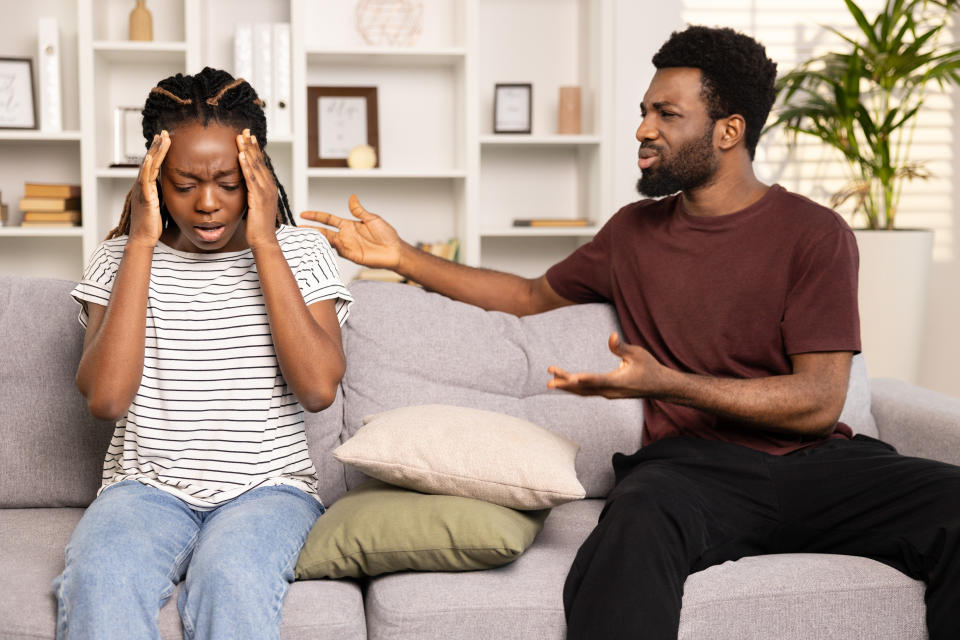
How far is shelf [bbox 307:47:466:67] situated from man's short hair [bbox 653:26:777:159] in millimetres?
1771

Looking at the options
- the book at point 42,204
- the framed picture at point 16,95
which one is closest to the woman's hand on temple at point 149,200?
the book at point 42,204

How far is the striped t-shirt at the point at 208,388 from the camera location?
151 centimetres

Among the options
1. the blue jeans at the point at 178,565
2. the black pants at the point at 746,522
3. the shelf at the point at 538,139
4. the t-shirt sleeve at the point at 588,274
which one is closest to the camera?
the blue jeans at the point at 178,565

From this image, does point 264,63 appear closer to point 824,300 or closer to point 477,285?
point 477,285

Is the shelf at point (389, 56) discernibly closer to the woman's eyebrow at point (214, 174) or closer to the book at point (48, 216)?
the book at point (48, 216)

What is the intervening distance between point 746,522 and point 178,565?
894 mm

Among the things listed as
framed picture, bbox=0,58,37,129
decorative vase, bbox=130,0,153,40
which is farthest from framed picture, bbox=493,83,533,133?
framed picture, bbox=0,58,37,129

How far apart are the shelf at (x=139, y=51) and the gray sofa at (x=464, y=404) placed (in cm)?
180

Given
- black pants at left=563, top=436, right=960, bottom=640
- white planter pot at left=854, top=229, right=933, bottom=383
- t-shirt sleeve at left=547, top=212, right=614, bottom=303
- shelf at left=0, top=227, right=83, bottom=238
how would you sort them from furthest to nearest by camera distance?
shelf at left=0, top=227, right=83, bottom=238 < white planter pot at left=854, top=229, right=933, bottom=383 < t-shirt sleeve at left=547, top=212, right=614, bottom=303 < black pants at left=563, top=436, right=960, bottom=640

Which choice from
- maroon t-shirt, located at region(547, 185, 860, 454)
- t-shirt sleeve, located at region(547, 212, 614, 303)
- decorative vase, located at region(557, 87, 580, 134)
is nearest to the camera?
maroon t-shirt, located at region(547, 185, 860, 454)

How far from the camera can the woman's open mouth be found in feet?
4.97

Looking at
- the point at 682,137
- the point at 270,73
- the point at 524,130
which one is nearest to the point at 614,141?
the point at 524,130

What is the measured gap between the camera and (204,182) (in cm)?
150

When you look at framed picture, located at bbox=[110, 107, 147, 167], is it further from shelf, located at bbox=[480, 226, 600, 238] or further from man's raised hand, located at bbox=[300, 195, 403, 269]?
man's raised hand, located at bbox=[300, 195, 403, 269]
